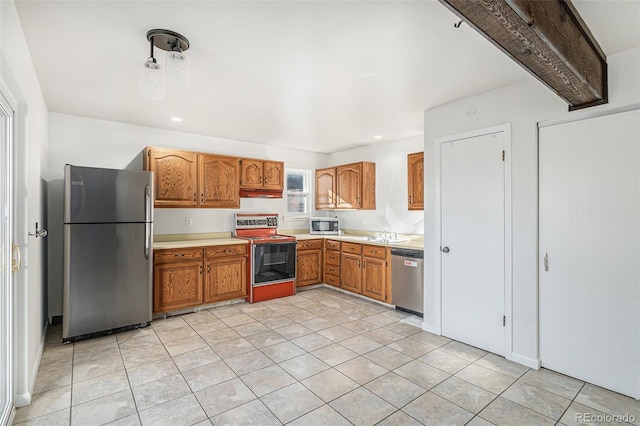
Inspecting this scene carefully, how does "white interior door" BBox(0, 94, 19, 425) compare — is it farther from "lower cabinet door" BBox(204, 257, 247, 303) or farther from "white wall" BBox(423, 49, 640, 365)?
"white wall" BBox(423, 49, 640, 365)

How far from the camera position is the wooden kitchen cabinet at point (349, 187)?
5254 millimetres

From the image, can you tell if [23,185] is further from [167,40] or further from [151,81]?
[167,40]

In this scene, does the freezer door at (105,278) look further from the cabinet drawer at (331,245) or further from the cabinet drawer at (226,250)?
the cabinet drawer at (331,245)

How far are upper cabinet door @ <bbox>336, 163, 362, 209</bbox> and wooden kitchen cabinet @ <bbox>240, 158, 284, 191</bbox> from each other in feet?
3.44

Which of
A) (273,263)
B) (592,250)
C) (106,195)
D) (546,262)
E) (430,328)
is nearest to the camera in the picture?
(592,250)

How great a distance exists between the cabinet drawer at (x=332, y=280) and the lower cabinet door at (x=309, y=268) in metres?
0.12

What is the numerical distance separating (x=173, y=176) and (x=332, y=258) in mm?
2694

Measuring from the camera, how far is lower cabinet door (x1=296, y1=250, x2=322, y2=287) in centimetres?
513

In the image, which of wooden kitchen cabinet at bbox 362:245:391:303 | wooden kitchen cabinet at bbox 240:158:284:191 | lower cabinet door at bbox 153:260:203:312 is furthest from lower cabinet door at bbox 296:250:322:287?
lower cabinet door at bbox 153:260:203:312

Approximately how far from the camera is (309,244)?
5250 millimetres

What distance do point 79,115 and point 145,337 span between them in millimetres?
2725

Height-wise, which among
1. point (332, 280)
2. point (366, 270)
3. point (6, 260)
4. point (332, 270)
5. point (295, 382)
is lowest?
point (295, 382)

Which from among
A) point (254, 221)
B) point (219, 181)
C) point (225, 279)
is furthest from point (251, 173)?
point (225, 279)

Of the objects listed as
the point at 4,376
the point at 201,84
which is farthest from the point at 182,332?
the point at 201,84
